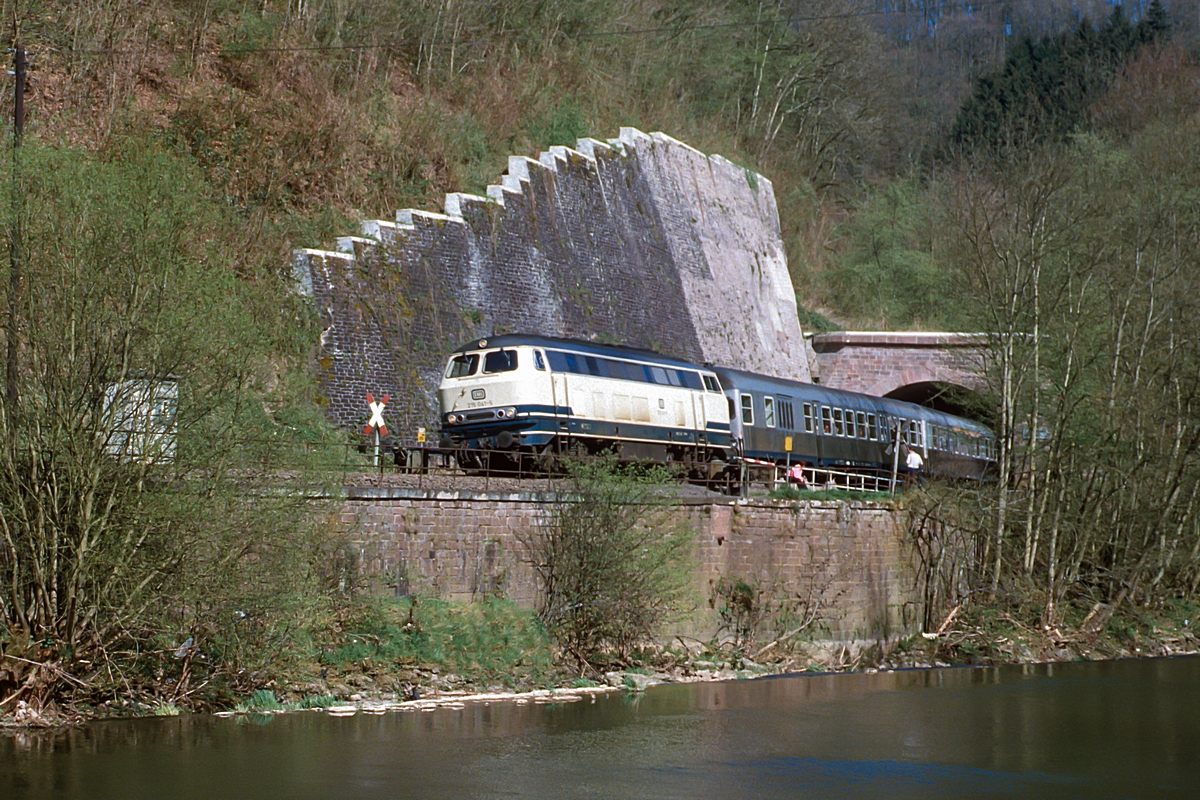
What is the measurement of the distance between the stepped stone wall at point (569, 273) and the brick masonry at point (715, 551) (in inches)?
201

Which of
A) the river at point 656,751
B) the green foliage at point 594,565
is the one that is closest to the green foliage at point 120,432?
the river at point 656,751

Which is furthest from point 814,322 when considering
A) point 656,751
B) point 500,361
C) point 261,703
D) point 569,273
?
point 261,703

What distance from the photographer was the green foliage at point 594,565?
21594mm

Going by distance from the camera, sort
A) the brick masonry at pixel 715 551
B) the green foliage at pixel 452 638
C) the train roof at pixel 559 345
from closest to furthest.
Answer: the green foliage at pixel 452 638 → the brick masonry at pixel 715 551 → the train roof at pixel 559 345

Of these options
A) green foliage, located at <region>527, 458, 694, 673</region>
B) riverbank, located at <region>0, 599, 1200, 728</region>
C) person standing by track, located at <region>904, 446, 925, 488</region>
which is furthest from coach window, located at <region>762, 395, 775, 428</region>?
green foliage, located at <region>527, 458, 694, 673</region>

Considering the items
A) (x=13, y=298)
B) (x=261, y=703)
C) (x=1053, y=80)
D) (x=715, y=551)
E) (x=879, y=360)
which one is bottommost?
(x=261, y=703)

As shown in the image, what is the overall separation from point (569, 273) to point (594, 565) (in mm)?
12834

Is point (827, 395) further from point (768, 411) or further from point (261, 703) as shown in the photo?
point (261, 703)

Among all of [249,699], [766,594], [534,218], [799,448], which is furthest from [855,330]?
[249,699]

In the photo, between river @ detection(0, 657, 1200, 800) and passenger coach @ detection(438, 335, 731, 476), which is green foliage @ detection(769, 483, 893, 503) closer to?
passenger coach @ detection(438, 335, 731, 476)

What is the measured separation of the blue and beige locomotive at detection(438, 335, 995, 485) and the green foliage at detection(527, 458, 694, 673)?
1408 mm

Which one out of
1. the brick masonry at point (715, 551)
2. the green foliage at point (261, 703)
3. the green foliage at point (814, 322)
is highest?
the green foliage at point (814, 322)

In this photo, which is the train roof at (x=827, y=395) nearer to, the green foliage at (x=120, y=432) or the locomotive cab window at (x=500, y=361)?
the locomotive cab window at (x=500, y=361)

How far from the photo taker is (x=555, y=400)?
82.3ft
